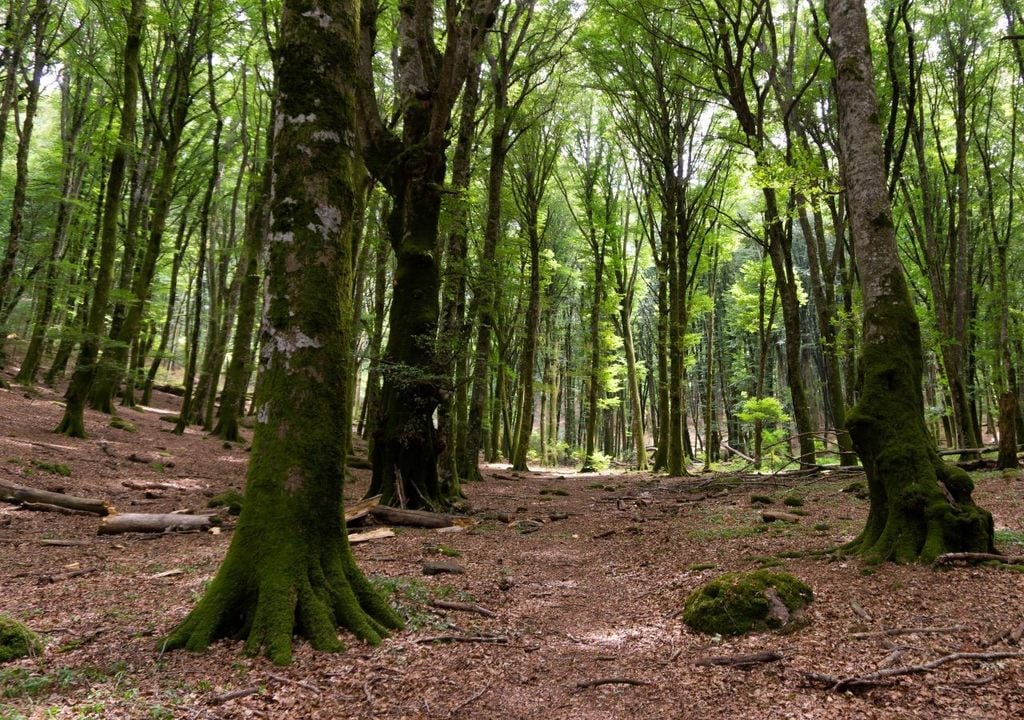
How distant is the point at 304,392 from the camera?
3.79 metres

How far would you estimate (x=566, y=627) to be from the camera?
4.35 m

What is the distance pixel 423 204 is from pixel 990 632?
8.37m

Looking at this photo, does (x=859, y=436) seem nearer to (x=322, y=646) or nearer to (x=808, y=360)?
(x=322, y=646)

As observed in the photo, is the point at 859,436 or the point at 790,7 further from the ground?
the point at 790,7

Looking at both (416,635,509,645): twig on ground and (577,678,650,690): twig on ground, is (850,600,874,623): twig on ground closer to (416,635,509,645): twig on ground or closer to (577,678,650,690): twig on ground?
(577,678,650,690): twig on ground

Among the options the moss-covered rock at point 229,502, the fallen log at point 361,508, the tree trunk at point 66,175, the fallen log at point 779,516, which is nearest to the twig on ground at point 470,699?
the fallen log at point 361,508

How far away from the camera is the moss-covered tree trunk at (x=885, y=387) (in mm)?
4504

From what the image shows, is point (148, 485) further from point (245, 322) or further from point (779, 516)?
point (779, 516)

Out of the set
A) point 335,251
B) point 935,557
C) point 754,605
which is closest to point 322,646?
point 335,251

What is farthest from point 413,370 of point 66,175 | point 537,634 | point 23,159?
point 66,175

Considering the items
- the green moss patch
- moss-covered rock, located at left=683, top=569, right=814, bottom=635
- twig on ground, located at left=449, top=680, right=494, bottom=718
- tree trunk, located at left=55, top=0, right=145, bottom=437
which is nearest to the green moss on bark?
moss-covered rock, located at left=683, top=569, right=814, bottom=635

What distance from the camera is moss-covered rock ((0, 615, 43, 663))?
10.1ft

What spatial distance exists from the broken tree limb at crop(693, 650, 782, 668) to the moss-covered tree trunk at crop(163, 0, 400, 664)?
88.4 inches

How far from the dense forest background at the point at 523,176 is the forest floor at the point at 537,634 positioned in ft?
8.15
